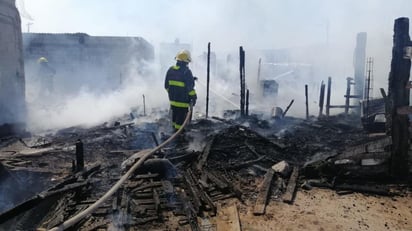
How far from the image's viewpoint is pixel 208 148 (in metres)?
8.02

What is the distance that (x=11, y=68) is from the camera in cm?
1275

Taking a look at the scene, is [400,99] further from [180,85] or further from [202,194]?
[180,85]

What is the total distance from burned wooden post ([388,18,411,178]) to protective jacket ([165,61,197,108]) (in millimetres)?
4634

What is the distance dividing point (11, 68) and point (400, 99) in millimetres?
13213

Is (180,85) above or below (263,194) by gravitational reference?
above

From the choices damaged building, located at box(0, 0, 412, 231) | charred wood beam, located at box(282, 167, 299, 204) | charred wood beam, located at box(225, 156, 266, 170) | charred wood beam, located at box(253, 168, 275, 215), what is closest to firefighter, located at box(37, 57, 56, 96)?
damaged building, located at box(0, 0, 412, 231)

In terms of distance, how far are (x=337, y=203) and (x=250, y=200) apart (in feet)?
4.69

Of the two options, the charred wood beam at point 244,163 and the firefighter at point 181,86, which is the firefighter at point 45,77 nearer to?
the firefighter at point 181,86

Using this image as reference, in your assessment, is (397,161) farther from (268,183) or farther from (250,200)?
(250,200)

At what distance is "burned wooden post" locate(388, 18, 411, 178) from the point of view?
628cm

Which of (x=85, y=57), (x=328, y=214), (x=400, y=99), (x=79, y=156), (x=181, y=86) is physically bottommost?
(x=328, y=214)

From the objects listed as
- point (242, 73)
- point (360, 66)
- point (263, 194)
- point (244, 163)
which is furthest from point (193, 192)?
point (360, 66)

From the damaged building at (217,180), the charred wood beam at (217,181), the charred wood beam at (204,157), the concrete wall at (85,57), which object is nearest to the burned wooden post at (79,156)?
the damaged building at (217,180)

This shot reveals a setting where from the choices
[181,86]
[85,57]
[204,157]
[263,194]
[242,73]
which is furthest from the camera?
[85,57]
